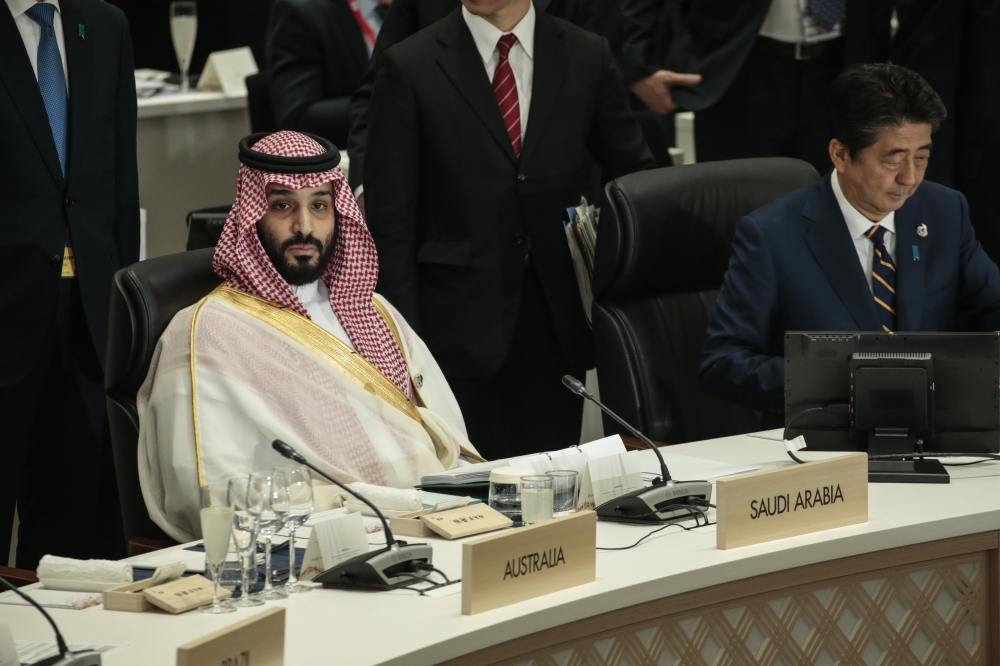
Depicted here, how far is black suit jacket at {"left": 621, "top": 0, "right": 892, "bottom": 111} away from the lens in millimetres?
4008

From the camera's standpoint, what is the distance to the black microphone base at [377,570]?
199 centimetres

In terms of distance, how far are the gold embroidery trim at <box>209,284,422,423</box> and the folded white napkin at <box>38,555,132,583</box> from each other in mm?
871

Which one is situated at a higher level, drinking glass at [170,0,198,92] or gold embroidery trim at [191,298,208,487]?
drinking glass at [170,0,198,92]

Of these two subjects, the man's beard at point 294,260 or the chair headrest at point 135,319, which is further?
the man's beard at point 294,260

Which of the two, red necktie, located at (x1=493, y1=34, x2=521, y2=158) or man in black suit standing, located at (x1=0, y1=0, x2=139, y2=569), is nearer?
man in black suit standing, located at (x1=0, y1=0, x2=139, y2=569)

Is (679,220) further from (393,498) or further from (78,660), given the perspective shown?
(78,660)

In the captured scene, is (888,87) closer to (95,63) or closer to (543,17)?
(543,17)

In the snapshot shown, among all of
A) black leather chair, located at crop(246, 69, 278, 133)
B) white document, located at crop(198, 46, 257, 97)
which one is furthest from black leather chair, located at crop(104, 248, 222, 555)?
white document, located at crop(198, 46, 257, 97)

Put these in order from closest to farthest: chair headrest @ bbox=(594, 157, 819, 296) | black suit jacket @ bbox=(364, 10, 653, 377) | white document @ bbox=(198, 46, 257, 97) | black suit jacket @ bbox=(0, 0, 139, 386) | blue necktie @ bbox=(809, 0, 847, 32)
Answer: black suit jacket @ bbox=(0, 0, 139, 386)
chair headrest @ bbox=(594, 157, 819, 296)
black suit jacket @ bbox=(364, 10, 653, 377)
blue necktie @ bbox=(809, 0, 847, 32)
white document @ bbox=(198, 46, 257, 97)

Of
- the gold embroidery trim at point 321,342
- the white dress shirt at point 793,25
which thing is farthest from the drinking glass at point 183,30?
the gold embroidery trim at point 321,342

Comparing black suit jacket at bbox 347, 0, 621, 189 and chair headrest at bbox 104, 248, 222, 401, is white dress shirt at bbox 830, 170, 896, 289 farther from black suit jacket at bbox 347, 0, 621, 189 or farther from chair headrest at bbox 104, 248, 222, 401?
chair headrest at bbox 104, 248, 222, 401

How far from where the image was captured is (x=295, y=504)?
6.49 ft

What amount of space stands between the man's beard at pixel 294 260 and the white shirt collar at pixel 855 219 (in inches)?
45.5

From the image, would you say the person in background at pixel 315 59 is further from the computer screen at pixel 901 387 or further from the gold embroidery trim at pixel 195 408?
the computer screen at pixel 901 387
